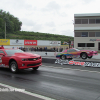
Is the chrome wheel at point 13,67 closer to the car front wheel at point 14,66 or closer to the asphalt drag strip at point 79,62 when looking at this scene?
the car front wheel at point 14,66

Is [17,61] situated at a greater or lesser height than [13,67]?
greater

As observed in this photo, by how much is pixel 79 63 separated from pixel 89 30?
23.9m

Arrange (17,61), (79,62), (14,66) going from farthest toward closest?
(79,62), (14,66), (17,61)

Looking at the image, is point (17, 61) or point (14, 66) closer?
point (17, 61)

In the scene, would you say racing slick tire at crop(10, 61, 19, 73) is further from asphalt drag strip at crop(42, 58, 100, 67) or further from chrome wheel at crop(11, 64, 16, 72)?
asphalt drag strip at crop(42, 58, 100, 67)

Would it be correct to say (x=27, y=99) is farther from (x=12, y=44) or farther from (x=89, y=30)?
(x=12, y=44)

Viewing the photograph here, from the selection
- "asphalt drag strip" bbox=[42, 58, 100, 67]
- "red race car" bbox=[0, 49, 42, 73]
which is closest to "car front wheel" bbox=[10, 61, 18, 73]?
"red race car" bbox=[0, 49, 42, 73]

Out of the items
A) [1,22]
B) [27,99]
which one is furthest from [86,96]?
[1,22]

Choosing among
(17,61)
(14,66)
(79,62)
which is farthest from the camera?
(79,62)

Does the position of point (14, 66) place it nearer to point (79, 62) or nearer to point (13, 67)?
point (13, 67)

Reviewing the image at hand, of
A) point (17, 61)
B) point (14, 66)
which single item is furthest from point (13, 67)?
point (17, 61)

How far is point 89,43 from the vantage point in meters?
33.6

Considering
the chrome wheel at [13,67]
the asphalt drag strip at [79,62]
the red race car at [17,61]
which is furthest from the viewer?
the asphalt drag strip at [79,62]

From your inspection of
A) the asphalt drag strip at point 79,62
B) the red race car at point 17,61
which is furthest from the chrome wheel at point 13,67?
the asphalt drag strip at point 79,62
